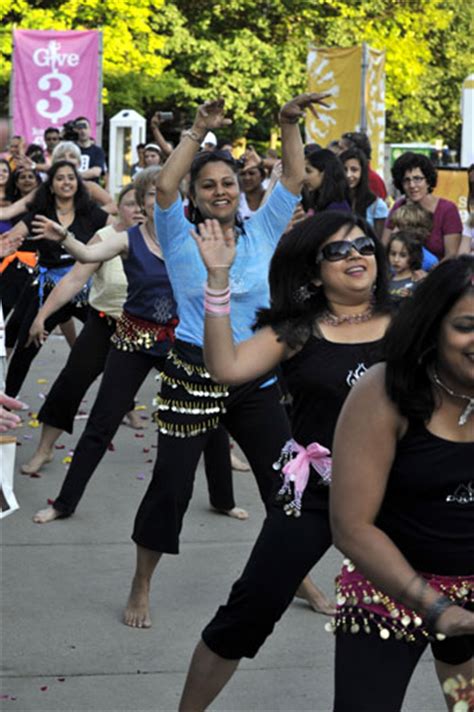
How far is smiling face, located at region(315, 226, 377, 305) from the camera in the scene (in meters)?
4.46

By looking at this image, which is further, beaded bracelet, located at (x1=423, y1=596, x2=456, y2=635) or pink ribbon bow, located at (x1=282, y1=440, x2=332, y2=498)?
pink ribbon bow, located at (x1=282, y1=440, x2=332, y2=498)

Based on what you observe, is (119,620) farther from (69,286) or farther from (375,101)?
(375,101)

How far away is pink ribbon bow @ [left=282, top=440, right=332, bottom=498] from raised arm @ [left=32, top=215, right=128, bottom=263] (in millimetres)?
2476

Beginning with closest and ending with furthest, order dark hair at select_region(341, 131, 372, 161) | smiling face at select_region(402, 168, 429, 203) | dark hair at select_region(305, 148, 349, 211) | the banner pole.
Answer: dark hair at select_region(305, 148, 349, 211) → smiling face at select_region(402, 168, 429, 203) → dark hair at select_region(341, 131, 372, 161) → the banner pole

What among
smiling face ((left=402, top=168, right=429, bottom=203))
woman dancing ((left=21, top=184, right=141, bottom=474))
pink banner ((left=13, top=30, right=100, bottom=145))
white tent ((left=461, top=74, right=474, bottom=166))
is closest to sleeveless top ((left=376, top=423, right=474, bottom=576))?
woman dancing ((left=21, top=184, right=141, bottom=474))

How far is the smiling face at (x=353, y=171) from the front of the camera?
10.2 metres

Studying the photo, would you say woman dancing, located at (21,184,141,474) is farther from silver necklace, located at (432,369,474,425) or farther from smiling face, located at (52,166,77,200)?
silver necklace, located at (432,369,474,425)

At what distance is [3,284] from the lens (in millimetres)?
10266

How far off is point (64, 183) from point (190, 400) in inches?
148

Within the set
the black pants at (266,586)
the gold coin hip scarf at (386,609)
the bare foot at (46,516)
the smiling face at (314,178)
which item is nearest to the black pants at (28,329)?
the smiling face at (314,178)

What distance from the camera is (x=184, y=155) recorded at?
17.4ft

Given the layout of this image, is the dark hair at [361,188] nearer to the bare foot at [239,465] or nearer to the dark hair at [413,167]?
the dark hair at [413,167]

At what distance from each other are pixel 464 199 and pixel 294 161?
8149 mm

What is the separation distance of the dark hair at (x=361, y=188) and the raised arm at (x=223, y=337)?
5814 millimetres
